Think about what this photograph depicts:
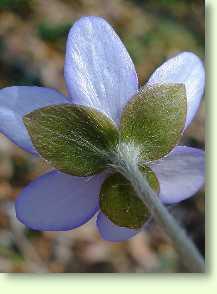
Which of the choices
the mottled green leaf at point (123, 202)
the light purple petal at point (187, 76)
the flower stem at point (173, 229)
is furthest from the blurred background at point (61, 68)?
the flower stem at point (173, 229)

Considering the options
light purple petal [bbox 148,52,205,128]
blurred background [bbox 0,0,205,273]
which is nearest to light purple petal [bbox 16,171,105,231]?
light purple petal [bbox 148,52,205,128]

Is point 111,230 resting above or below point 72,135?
below

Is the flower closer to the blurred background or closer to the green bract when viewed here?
the green bract

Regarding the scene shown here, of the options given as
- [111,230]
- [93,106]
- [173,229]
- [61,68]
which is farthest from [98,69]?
[61,68]

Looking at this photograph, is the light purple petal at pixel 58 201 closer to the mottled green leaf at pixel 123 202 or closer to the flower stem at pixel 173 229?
the mottled green leaf at pixel 123 202

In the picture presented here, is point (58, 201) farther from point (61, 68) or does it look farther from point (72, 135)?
point (61, 68)

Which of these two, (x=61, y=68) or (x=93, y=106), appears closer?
(x=93, y=106)
